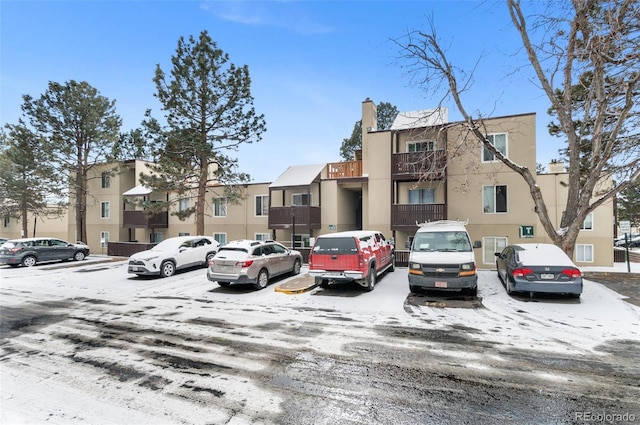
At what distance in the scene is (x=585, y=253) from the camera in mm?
20062

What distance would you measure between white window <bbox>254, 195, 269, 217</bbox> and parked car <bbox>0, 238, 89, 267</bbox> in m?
12.1

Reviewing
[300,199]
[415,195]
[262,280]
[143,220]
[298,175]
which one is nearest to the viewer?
[262,280]

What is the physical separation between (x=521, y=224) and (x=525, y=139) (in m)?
4.39

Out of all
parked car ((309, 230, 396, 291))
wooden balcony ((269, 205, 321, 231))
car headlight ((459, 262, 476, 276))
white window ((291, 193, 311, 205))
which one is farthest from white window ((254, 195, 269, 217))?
car headlight ((459, 262, 476, 276))

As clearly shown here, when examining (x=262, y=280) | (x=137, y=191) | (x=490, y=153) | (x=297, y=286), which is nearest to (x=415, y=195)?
(x=490, y=153)

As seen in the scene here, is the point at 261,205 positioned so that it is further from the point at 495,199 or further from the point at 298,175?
the point at 495,199

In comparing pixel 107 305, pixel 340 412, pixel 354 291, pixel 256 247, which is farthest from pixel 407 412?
pixel 107 305

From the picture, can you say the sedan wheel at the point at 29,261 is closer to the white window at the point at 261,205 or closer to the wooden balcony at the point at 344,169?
the white window at the point at 261,205

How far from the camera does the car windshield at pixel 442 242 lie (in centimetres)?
1019

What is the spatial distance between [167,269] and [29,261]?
450 inches

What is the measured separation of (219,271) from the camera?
11.5 meters

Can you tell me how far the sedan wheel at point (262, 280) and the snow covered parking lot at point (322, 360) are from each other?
68.8 inches

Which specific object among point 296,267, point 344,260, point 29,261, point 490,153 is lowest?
point 29,261

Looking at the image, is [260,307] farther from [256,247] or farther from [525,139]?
[525,139]
